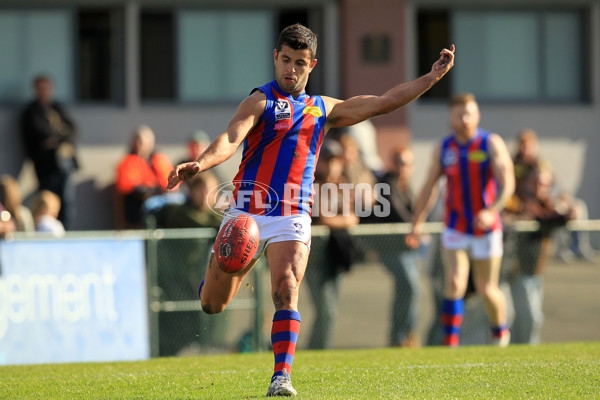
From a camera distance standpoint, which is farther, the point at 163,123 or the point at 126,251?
the point at 163,123

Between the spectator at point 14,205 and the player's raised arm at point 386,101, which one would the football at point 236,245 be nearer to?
the player's raised arm at point 386,101

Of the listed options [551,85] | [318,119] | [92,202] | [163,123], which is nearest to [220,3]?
[163,123]

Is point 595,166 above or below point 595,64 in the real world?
below

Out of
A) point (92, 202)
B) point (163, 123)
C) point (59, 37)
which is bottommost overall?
point (92, 202)

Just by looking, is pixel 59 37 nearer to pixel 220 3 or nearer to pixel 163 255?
pixel 220 3

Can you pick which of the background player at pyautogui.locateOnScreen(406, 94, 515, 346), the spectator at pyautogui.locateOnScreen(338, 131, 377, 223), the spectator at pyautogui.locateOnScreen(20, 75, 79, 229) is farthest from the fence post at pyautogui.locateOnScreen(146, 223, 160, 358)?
the spectator at pyautogui.locateOnScreen(20, 75, 79, 229)

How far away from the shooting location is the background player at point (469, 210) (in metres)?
10.8

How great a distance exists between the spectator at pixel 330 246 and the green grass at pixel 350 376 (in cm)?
205

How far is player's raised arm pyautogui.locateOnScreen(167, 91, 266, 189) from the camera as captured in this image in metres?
6.15

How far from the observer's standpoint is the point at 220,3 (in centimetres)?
1755

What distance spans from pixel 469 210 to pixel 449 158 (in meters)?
0.60

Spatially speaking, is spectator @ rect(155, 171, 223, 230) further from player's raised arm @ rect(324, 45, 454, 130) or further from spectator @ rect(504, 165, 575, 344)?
player's raised arm @ rect(324, 45, 454, 130)

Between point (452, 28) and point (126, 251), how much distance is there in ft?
31.5

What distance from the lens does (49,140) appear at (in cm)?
1520
